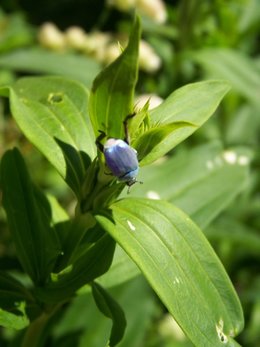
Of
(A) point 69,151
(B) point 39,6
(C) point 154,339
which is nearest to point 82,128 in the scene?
(A) point 69,151

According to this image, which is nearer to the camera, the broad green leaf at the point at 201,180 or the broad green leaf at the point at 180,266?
the broad green leaf at the point at 180,266

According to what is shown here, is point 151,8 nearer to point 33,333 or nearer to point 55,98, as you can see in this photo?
point 55,98

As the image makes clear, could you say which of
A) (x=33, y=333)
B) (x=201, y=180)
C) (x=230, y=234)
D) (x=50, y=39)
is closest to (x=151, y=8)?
(x=50, y=39)

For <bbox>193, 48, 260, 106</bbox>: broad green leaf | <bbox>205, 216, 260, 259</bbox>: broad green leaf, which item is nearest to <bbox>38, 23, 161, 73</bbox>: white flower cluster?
<bbox>193, 48, 260, 106</bbox>: broad green leaf

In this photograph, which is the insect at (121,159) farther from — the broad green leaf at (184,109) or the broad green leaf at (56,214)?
the broad green leaf at (56,214)

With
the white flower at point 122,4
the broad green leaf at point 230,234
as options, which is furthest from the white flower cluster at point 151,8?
the broad green leaf at point 230,234

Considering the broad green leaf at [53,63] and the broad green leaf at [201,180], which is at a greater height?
the broad green leaf at [201,180]

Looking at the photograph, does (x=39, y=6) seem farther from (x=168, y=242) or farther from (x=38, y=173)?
(x=168, y=242)
